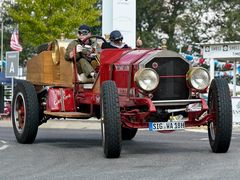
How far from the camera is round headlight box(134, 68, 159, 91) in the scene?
991 centimetres

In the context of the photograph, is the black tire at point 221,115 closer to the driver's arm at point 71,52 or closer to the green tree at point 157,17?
the driver's arm at point 71,52

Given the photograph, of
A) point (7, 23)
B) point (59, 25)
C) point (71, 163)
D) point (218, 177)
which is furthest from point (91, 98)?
point (7, 23)

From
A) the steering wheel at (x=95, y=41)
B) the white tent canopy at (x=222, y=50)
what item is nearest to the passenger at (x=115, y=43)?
the steering wheel at (x=95, y=41)

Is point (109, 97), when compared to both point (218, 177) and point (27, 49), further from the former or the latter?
point (27, 49)

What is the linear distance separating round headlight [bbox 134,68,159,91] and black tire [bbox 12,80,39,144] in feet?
9.80

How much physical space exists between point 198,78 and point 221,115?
67 cm

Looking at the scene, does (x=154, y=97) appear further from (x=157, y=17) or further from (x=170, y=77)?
(x=157, y=17)

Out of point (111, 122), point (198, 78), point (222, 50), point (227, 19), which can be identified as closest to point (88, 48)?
point (198, 78)

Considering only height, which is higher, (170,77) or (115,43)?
(115,43)

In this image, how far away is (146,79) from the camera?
9.96 meters

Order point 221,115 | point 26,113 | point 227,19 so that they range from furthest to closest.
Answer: point 227,19
point 26,113
point 221,115

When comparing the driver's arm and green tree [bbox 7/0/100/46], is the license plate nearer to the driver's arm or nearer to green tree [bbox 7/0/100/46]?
the driver's arm

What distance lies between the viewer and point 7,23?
68.1 metres

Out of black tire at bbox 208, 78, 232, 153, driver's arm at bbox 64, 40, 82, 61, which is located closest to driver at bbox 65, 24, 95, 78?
driver's arm at bbox 64, 40, 82, 61
